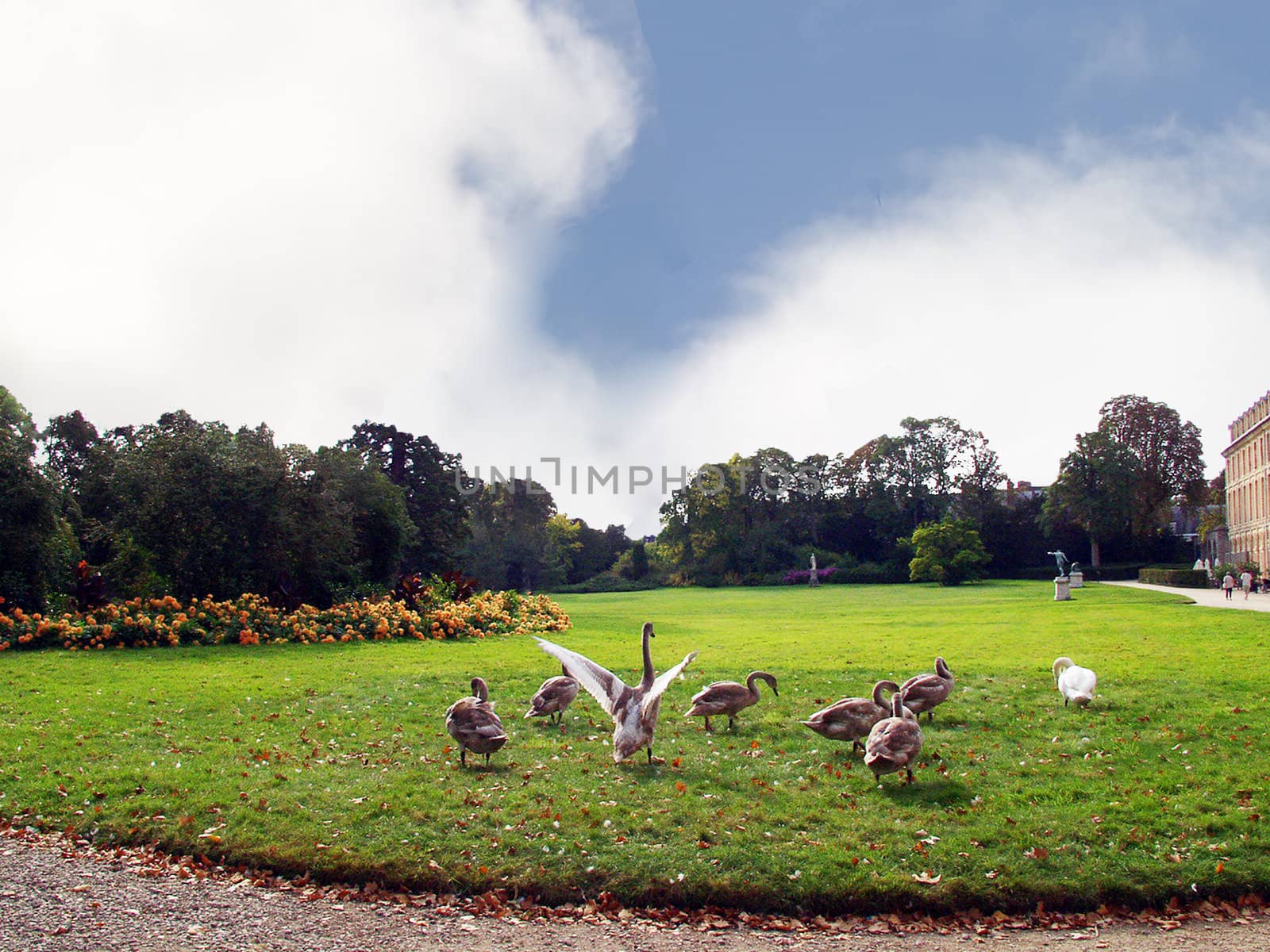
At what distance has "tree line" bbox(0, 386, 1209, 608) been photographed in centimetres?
2309

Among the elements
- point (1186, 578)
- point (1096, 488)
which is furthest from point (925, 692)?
point (1096, 488)

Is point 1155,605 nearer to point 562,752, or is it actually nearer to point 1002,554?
point 562,752

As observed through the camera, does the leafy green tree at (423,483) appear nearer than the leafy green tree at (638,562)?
Yes

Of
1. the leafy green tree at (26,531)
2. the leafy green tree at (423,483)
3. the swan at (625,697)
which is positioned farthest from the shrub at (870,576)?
the swan at (625,697)

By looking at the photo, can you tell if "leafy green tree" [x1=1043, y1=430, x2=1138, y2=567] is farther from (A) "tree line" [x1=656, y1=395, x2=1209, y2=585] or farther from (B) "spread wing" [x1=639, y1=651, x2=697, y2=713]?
(B) "spread wing" [x1=639, y1=651, x2=697, y2=713]

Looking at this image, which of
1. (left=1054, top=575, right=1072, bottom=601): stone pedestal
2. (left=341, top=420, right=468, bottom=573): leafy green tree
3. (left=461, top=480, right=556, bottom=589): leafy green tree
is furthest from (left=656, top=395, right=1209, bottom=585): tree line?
(left=341, top=420, right=468, bottom=573): leafy green tree

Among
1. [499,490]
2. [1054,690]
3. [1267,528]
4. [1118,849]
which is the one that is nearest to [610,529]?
[499,490]

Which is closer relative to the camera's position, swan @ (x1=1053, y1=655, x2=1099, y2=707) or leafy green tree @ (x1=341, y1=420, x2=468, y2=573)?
swan @ (x1=1053, y1=655, x2=1099, y2=707)

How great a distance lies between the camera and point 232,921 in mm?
5875

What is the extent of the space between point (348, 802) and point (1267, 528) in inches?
2886

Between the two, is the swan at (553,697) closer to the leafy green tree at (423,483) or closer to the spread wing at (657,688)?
the spread wing at (657,688)

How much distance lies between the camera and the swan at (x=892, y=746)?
25.9 feet

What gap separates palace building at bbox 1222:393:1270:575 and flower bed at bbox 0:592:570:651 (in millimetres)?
59781

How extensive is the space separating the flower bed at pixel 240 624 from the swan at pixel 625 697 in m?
13.4
